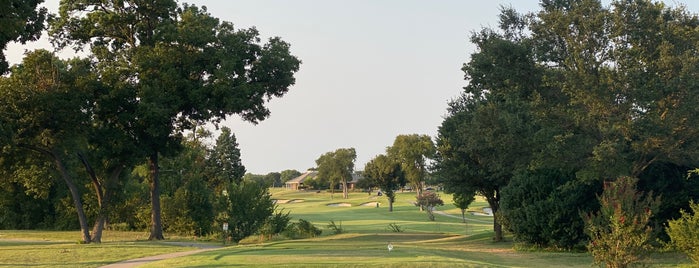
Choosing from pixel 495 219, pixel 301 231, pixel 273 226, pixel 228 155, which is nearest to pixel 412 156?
pixel 228 155

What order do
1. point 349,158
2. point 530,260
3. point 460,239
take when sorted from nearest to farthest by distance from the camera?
1. point 530,260
2. point 460,239
3. point 349,158

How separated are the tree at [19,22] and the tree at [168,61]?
606 cm

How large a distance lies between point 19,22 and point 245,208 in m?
19.2

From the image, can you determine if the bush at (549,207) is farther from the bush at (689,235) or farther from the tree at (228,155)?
the tree at (228,155)

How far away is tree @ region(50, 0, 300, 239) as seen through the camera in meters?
31.7

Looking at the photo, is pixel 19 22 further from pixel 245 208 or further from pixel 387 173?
pixel 387 173

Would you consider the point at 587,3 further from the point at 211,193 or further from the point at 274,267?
the point at 211,193

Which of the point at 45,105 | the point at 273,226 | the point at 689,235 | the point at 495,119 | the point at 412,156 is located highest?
the point at 412,156

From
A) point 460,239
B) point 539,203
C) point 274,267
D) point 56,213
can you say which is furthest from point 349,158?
point 274,267

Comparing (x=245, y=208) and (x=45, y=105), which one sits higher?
(x=45, y=105)

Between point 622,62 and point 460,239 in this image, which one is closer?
point 622,62

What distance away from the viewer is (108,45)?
114 ft

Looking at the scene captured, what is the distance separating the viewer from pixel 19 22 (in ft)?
61.2

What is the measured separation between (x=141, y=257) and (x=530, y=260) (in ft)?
47.9
